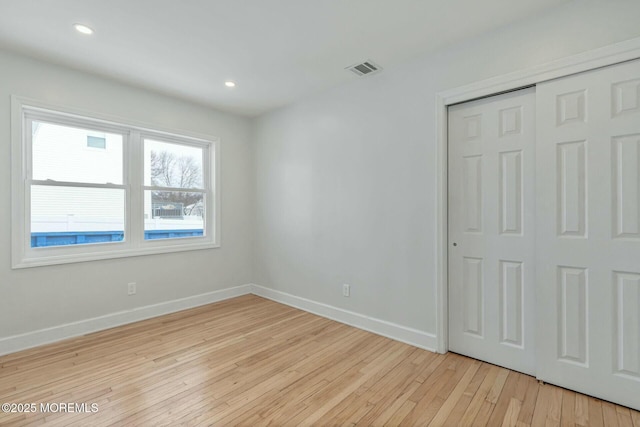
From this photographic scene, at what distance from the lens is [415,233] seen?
274 centimetres

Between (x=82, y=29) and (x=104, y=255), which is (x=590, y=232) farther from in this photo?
(x=104, y=255)

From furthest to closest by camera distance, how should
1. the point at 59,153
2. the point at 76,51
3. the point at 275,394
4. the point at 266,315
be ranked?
the point at 266,315
the point at 59,153
the point at 76,51
the point at 275,394

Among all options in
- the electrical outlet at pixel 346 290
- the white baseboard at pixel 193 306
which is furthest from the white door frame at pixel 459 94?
the electrical outlet at pixel 346 290

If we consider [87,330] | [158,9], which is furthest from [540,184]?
[87,330]

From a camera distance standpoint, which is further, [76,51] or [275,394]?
[76,51]

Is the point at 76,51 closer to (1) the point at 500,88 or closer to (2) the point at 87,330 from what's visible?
(2) the point at 87,330

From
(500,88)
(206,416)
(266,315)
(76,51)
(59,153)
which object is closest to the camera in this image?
(206,416)

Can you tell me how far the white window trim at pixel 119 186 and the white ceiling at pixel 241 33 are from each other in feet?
1.60

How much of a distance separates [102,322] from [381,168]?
10.7 feet

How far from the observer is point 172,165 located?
12.6 ft

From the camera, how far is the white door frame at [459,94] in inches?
75.2

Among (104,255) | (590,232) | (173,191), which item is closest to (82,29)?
(173,191)

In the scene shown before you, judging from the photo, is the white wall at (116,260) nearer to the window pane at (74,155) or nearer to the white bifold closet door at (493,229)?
the window pane at (74,155)

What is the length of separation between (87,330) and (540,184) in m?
4.22
